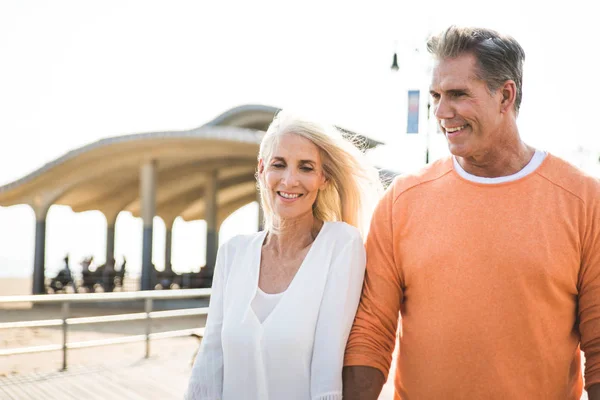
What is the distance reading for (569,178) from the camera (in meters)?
2.43

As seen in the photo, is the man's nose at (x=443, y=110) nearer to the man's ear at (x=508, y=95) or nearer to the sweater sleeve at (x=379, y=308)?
the man's ear at (x=508, y=95)

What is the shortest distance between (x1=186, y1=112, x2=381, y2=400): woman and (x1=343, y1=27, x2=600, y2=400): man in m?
0.12

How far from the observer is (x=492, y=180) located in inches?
97.7

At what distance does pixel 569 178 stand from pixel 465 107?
46 cm

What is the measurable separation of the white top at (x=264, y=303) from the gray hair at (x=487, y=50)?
1116 millimetres

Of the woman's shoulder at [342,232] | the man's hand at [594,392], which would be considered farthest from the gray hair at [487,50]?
the man's hand at [594,392]

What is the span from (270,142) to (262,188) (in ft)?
0.82

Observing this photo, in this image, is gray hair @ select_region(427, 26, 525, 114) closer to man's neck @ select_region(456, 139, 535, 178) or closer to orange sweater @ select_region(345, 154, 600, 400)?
man's neck @ select_region(456, 139, 535, 178)

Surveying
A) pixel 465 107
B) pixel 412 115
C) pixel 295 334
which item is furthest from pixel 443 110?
pixel 412 115

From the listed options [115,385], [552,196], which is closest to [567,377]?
[552,196]

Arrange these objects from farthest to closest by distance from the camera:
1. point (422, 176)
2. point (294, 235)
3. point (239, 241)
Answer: point (239, 241) < point (294, 235) < point (422, 176)

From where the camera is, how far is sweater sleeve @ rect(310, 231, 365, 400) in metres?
2.46

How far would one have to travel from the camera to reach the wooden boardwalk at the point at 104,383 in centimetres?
688

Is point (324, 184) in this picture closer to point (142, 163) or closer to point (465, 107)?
point (465, 107)
